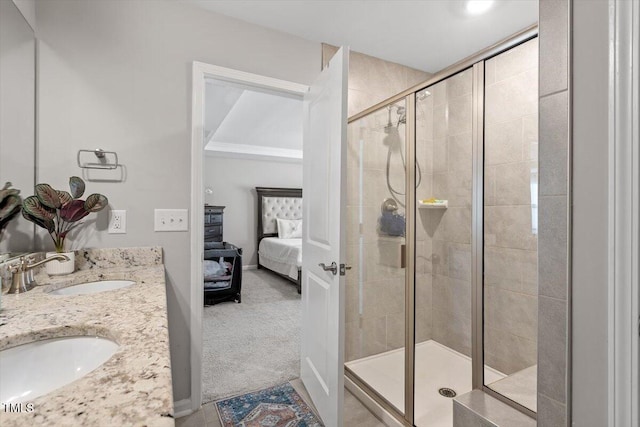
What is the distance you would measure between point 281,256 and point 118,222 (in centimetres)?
356

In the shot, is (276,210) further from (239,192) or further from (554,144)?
(554,144)

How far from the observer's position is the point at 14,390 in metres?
0.69

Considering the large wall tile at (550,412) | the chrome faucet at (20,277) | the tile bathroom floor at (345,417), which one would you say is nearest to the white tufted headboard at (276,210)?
the tile bathroom floor at (345,417)

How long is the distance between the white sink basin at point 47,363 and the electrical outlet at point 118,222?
1.03 metres

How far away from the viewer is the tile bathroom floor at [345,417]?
5.77ft

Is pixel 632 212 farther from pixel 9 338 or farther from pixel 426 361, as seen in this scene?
pixel 426 361

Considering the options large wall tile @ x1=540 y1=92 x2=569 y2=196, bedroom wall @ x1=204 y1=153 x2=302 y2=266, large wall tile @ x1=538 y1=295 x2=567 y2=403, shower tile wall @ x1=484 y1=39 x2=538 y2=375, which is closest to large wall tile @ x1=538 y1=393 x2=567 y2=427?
large wall tile @ x1=538 y1=295 x2=567 y2=403

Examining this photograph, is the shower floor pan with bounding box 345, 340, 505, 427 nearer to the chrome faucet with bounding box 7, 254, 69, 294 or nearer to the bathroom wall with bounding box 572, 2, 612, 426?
the bathroom wall with bounding box 572, 2, 612, 426

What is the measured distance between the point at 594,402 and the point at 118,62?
2394 mm

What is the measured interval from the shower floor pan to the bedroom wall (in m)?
4.50

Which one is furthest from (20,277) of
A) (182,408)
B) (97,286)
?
(182,408)

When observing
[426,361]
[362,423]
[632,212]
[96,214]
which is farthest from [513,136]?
[96,214]

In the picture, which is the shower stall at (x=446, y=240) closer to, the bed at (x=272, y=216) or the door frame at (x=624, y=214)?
the door frame at (x=624, y=214)

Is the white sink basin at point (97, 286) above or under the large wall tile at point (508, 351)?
above
